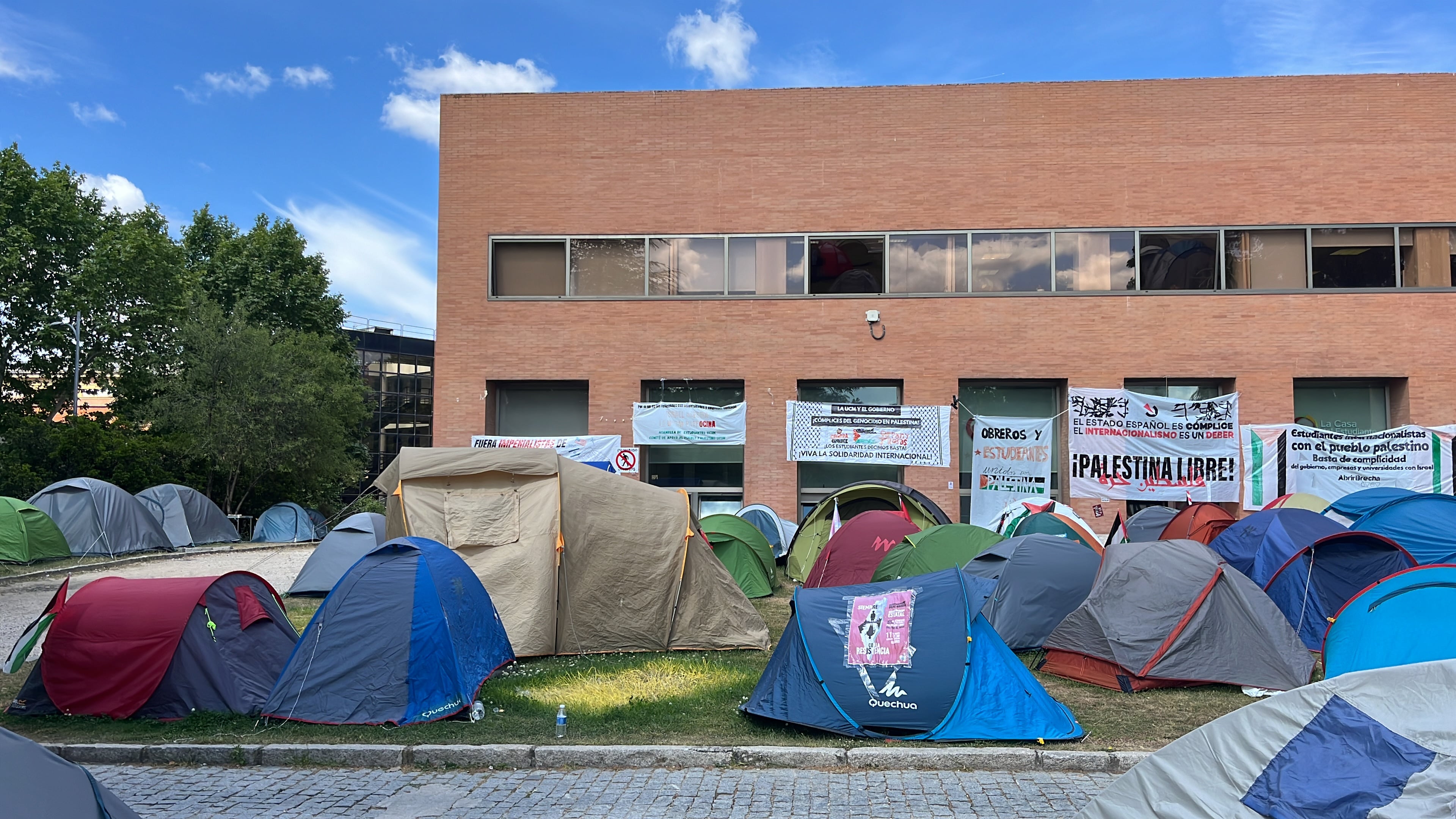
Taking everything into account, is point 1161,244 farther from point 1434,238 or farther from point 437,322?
point 437,322

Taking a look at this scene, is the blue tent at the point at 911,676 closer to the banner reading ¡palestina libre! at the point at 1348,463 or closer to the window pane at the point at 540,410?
the banner reading ¡palestina libre! at the point at 1348,463

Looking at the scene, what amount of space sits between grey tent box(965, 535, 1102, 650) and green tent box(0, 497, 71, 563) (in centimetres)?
1960

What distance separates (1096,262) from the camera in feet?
75.0

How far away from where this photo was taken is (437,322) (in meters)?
24.2

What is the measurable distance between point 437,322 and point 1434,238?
23201 mm

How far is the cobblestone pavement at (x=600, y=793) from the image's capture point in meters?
6.06

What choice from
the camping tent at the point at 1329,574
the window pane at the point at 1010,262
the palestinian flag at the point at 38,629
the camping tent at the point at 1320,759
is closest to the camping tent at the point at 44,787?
the camping tent at the point at 1320,759

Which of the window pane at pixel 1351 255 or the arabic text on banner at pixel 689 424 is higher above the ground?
the window pane at pixel 1351 255

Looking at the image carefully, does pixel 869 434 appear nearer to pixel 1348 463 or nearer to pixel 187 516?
pixel 1348 463

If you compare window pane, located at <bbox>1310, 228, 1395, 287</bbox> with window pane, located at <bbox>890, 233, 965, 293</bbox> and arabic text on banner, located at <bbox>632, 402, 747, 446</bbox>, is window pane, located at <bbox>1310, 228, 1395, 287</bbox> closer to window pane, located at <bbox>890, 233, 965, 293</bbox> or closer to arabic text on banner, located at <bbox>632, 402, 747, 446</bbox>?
window pane, located at <bbox>890, 233, 965, 293</bbox>

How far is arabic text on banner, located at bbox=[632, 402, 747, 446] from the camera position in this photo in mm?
23016

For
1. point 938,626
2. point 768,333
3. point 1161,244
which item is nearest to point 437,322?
point 768,333

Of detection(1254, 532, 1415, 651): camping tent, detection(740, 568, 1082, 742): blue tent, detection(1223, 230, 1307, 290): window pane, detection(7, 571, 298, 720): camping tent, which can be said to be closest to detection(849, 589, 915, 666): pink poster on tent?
detection(740, 568, 1082, 742): blue tent

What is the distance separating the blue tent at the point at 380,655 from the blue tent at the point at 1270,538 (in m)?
9.02
